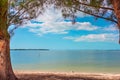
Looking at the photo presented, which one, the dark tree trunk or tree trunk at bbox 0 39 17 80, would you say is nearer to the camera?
the dark tree trunk

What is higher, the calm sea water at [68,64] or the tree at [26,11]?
the tree at [26,11]

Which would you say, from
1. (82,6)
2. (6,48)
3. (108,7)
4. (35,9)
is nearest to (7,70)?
(6,48)

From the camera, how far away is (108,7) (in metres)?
9.37

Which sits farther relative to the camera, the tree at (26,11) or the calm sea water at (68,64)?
the calm sea water at (68,64)

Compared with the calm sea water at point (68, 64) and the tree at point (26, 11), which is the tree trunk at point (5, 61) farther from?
the calm sea water at point (68, 64)

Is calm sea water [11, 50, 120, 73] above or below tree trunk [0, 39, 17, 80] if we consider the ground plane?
below

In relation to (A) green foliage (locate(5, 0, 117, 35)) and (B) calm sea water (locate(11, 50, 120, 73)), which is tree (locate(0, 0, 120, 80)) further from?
(B) calm sea water (locate(11, 50, 120, 73))

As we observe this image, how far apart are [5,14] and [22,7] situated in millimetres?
562

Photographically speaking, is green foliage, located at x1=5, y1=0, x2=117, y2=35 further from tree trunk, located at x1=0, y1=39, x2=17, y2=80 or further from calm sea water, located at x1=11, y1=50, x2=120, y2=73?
calm sea water, located at x1=11, y1=50, x2=120, y2=73

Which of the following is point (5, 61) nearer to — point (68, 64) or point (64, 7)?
point (64, 7)

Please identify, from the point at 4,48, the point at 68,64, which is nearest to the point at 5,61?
the point at 4,48

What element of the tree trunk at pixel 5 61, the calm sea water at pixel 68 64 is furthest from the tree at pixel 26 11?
the calm sea water at pixel 68 64

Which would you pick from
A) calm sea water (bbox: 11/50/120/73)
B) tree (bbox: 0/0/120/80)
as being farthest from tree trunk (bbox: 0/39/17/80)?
calm sea water (bbox: 11/50/120/73)

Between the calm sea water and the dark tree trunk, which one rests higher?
the dark tree trunk
